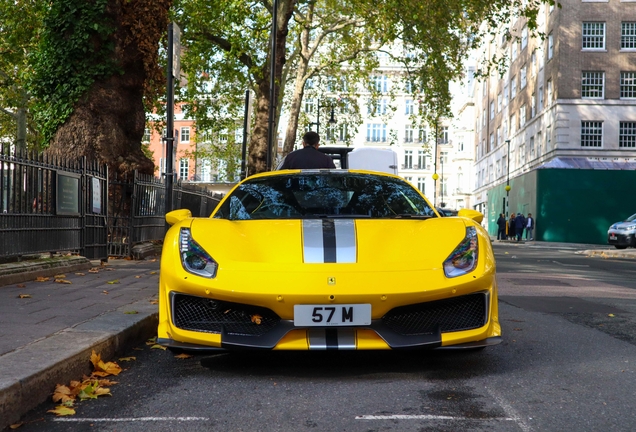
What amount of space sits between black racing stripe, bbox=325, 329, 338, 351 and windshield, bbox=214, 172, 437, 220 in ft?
3.98

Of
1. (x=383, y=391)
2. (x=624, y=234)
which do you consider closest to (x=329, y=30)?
(x=624, y=234)

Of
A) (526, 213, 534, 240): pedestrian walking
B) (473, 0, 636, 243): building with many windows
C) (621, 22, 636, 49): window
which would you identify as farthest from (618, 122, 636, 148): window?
(526, 213, 534, 240): pedestrian walking

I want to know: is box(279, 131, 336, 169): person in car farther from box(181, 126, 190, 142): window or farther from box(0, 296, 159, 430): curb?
box(181, 126, 190, 142): window

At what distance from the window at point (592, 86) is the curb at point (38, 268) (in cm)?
3532

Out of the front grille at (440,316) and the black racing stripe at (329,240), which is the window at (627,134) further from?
the front grille at (440,316)

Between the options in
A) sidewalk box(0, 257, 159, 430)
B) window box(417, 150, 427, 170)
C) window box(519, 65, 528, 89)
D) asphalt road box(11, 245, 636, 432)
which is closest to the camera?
asphalt road box(11, 245, 636, 432)

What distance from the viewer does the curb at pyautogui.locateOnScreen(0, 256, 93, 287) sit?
8555 millimetres

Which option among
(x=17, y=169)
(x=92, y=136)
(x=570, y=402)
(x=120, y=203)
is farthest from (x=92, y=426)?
(x=92, y=136)

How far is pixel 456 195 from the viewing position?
319 feet

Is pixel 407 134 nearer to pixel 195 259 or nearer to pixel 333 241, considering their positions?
pixel 333 241

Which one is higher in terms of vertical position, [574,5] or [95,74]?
[574,5]

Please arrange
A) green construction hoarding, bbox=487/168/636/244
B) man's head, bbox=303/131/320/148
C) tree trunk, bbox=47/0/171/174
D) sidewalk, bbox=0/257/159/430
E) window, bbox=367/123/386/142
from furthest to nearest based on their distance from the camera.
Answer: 1. window, bbox=367/123/386/142
2. green construction hoarding, bbox=487/168/636/244
3. tree trunk, bbox=47/0/171/174
4. man's head, bbox=303/131/320/148
5. sidewalk, bbox=0/257/159/430

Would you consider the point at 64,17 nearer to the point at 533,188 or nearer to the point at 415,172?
the point at 533,188

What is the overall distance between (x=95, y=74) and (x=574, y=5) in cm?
3276
